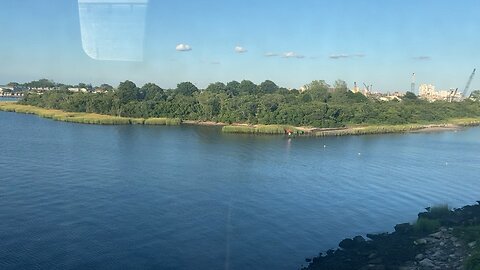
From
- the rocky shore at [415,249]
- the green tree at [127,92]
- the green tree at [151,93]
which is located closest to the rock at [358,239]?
the rocky shore at [415,249]

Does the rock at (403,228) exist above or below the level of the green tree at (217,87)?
below

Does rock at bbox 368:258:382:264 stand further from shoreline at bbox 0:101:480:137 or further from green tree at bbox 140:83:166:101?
green tree at bbox 140:83:166:101

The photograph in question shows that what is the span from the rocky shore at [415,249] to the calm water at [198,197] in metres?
0.36

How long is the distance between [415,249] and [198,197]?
11.0ft

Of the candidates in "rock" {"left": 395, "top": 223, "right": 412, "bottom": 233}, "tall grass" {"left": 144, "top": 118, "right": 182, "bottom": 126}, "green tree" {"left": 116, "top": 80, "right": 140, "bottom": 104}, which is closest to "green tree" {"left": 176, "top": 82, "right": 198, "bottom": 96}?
"green tree" {"left": 116, "top": 80, "right": 140, "bottom": 104}

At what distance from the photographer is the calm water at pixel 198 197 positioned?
475 centimetres

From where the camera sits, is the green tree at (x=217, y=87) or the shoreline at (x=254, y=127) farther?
the green tree at (x=217, y=87)

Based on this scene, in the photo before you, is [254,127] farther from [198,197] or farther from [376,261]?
[376,261]

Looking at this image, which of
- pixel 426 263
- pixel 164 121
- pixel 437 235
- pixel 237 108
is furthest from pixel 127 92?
pixel 426 263

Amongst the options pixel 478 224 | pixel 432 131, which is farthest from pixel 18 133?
pixel 432 131

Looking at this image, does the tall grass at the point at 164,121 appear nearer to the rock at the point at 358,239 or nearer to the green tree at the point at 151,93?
the green tree at the point at 151,93

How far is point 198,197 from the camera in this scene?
6855 mm

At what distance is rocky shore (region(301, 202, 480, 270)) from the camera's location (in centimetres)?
412

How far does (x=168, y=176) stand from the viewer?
8227 millimetres
